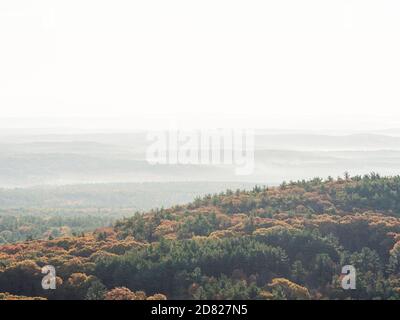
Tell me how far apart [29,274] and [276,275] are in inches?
1080

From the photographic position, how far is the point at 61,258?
104 m

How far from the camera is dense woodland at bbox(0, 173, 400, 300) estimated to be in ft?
308

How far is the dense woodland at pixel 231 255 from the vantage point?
94.0m

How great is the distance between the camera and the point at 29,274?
316 ft

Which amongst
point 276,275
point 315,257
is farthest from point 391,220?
point 276,275

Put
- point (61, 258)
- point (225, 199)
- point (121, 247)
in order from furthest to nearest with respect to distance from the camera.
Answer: point (225, 199), point (121, 247), point (61, 258)

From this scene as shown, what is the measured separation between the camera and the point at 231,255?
102938mm

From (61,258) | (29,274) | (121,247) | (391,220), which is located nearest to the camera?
(29,274)
